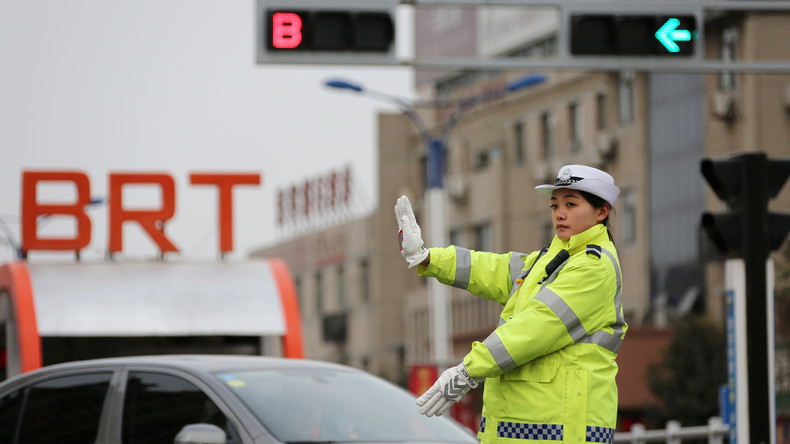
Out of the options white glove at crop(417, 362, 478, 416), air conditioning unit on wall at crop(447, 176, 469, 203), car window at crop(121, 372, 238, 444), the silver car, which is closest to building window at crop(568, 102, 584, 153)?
air conditioning unit on wall at crop(447, 176, 469, 203)

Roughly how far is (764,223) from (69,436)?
167 inches

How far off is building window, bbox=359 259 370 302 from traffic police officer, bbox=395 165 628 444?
5632cm

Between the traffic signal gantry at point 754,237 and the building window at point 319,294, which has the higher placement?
the traffic signal gantry at point 754,237

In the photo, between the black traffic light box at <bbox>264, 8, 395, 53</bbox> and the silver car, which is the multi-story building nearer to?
the black traffic light box at <bbox>264, 8, 395, 53</bbox>

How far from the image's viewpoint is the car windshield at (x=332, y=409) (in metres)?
7.58

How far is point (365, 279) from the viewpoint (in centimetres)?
6294

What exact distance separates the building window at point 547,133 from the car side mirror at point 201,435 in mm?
42877

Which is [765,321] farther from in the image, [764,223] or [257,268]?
[257,268]

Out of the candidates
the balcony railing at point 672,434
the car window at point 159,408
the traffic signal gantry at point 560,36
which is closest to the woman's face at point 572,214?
the car window at point 159,408

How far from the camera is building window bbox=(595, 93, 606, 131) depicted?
46.7 meters

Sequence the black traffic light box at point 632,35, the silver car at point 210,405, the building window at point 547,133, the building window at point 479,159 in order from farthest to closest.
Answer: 1. the building window at point 479,159
2. the building window at point 547,133
3. the black traffic light box at point 632,35
4. the silver car at point 210,405

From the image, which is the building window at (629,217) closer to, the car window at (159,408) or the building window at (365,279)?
the building window at (365,279)

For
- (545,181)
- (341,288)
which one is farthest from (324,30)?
(341,288)

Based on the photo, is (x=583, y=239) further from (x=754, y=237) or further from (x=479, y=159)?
(x=479, y=159)
